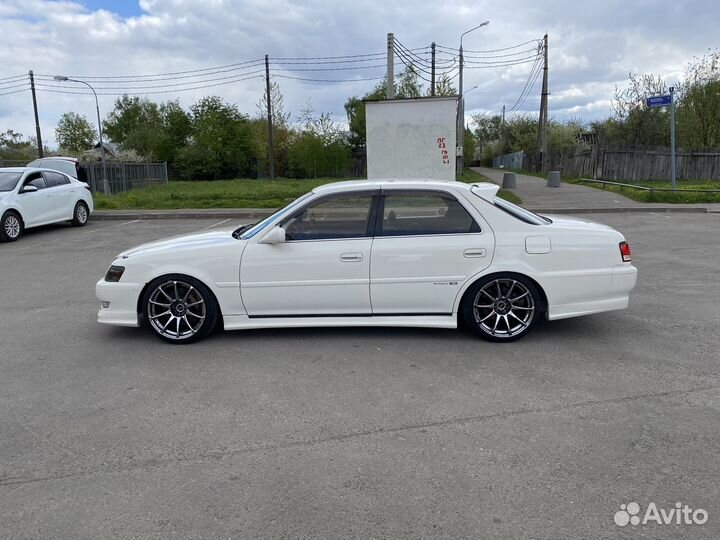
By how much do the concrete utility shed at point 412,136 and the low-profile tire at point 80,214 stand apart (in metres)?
7.96

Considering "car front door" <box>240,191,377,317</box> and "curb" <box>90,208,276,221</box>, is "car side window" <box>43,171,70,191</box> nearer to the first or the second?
"curb" <box>90,208,276,221</box>

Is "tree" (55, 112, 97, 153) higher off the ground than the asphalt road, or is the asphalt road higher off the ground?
"tree" (55, 112, 97, 153)

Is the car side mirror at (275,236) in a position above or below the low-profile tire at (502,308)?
above

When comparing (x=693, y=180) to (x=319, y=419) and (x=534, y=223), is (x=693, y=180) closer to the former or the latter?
(x=534, y=223)

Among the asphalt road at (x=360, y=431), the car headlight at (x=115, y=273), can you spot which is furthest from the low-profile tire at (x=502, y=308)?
the car headlight at (x=115, y=273)

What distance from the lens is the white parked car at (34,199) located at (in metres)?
11.6

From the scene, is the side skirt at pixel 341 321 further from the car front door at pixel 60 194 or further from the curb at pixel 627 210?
the curb at pixel 627 210

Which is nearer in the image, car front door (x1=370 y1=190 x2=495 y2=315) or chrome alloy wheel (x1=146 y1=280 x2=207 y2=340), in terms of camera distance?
car front door (x1=370 y1=190 x2=495 y2=315)

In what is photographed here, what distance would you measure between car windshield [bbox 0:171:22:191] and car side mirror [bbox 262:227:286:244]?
10.1m

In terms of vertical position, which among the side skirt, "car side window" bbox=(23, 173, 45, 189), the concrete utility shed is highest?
the concrete utility shed

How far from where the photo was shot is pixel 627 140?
33375 millimetres

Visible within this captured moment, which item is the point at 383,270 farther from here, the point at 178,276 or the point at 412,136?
the point at 412,136

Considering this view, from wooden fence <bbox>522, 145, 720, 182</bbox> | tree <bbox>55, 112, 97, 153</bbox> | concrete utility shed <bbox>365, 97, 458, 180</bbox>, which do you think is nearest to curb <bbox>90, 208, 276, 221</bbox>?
concrete utility shed <bbox>365, 97, 458, 180</bbox>

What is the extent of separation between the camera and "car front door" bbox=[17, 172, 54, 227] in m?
12.0
